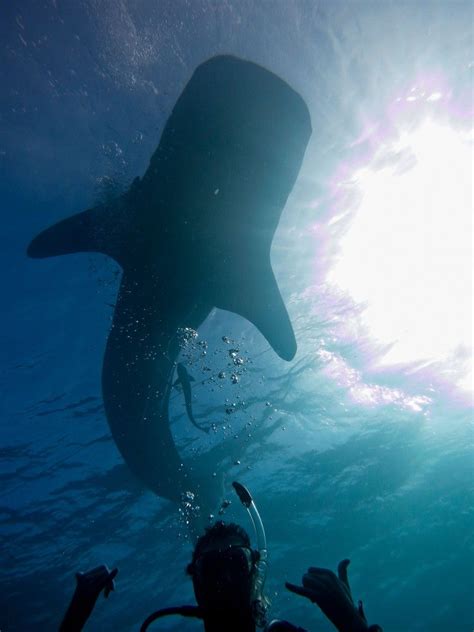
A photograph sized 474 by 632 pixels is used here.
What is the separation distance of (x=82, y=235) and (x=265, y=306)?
150 inches

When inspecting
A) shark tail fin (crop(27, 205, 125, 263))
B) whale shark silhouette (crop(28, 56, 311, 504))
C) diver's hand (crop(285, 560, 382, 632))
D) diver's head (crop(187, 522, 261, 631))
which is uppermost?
shark tail fin (crop(27, 205, 125, 263))

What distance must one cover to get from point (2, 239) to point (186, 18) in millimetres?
5052

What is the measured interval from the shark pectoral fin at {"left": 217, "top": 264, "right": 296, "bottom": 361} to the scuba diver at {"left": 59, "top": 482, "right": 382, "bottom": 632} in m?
5.61

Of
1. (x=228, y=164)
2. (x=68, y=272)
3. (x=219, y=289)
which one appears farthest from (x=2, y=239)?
(x=228, y=164)

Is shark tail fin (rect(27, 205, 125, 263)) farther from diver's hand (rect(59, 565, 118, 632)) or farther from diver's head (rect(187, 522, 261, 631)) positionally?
diver's hand (rect(59, 565, 118, 632))

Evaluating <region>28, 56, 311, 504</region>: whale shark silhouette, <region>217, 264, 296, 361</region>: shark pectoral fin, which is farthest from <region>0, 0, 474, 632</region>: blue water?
<region>217, 264, 296, 361</region>: shark pectoral fin

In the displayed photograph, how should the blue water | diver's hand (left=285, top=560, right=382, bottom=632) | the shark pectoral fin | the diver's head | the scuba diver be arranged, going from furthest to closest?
the shark pectoral fin → the blue water → the diver's head → the scuba diver → diver's hand (left=285, top=560, right=382, bottom=632)

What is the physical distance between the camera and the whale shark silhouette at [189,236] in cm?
535

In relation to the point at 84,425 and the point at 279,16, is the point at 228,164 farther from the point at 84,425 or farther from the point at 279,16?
the point at 84,425

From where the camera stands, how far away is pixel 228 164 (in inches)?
227

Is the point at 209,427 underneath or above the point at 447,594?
above

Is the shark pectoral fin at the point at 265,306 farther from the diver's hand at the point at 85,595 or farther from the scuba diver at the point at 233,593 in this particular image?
the diver's hand at the point at 85,595

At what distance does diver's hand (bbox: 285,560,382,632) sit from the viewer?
1.93 metres

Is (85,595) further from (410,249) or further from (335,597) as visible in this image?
(410,249)
